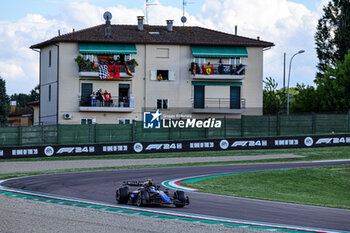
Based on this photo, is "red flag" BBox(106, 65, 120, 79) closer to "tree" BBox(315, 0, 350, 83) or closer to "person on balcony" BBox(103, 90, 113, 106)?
"person on balcony" BBox(103, 90, 113, 106)

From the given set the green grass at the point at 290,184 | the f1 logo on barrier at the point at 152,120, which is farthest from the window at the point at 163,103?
the green grass at the point at 290,184

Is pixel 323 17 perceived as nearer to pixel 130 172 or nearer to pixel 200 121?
pixel 200 121

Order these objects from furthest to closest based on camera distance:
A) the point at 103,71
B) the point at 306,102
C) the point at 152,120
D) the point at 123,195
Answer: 1. the point at 306,102
2. the point at 103,71
3. the point at 152,120
4. the point at 123,195

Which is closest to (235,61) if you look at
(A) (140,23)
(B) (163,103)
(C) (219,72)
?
(C) (219,72)

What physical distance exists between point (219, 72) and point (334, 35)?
94.0 feet

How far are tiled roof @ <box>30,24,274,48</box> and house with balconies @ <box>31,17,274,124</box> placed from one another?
0.09 m

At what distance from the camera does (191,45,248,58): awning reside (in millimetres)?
56625

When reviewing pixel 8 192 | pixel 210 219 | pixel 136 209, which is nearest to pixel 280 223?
pixel 210 219

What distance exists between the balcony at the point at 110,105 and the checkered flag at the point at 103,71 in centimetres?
228

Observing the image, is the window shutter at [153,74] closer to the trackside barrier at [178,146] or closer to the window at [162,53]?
the window at [162,53]

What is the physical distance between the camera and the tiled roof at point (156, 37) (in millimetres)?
55688

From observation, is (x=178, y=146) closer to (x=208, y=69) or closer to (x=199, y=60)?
(x=208, y=69)

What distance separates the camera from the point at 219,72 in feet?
186

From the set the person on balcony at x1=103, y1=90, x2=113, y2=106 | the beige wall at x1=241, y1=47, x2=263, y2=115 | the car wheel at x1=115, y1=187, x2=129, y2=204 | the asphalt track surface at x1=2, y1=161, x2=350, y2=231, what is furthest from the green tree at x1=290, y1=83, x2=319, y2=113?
the car wheel at x1=115, y1=187, x2=129, y2=204
